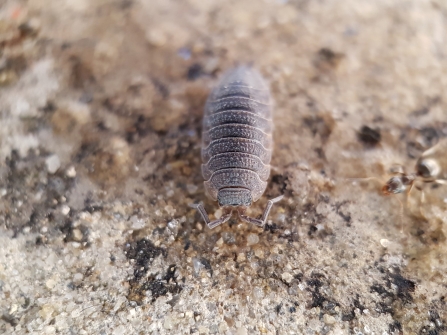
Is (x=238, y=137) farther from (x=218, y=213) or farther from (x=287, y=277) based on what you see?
(x=287, y=277)

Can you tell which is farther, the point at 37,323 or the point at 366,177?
the point at 366,177

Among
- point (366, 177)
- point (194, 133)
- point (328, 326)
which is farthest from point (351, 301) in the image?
point (194, 133)

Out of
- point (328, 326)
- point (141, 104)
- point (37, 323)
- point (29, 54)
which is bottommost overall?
point (328, 326)

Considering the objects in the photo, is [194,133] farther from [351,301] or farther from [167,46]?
[351,301]

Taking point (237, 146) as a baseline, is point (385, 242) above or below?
below

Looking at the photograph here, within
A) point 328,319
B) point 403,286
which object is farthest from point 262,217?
point 403,286

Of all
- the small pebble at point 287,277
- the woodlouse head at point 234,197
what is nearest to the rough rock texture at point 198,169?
the small pebble at point 287,277
